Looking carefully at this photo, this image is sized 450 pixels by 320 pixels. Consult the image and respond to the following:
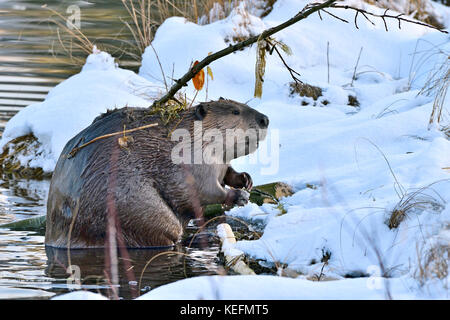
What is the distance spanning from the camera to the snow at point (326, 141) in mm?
3926

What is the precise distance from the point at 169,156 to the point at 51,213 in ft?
2.68

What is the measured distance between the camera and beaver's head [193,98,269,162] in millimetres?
5332

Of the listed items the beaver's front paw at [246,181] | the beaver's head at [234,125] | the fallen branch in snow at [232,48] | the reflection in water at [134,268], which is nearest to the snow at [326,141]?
the beaver's front paw at [246,181]

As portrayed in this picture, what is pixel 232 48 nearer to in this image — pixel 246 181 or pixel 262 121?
pixel 262 121

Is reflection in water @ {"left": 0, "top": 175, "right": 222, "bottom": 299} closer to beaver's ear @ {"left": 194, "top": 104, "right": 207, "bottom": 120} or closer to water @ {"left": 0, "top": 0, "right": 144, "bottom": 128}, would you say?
beaver's ear @ {"left": 194, "top": 104, "right": 207, "bottom": 120}

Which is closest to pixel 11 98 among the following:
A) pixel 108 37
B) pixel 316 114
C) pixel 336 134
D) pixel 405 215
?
pixel 108 37

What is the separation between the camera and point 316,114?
304 inches

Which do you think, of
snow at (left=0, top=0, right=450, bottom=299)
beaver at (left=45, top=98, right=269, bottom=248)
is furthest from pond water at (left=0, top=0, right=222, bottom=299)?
snow at (left=0, top=0, right=450, bottom=299)

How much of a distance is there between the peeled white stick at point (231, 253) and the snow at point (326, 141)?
0.17 feet

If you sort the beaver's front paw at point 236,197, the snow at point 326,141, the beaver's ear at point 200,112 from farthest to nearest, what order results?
1. the beaver's front paw at point 236,197
2. the beaver's ear at point 200,112
3. the snow at point 326,141

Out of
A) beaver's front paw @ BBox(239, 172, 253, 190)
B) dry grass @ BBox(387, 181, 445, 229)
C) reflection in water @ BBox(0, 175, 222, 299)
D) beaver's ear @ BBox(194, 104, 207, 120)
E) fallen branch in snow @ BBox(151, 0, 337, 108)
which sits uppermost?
fallen branch in snow @ BBox(151, 0, 337, 108)

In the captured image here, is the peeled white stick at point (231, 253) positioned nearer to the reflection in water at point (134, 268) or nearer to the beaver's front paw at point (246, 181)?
the reflection in water at point (134, 268)

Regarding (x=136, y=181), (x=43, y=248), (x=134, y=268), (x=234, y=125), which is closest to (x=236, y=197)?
(x=234, y=125)

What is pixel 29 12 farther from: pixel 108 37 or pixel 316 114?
pixel 316 114
